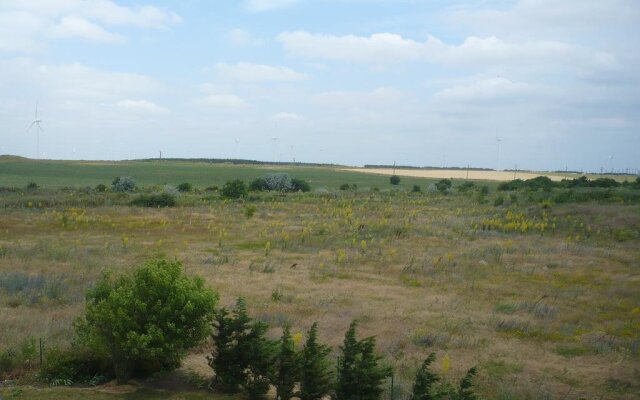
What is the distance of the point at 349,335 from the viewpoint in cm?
860

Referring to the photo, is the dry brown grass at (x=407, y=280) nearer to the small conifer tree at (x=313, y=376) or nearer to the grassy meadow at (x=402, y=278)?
the grassy meadow at (x=402, y=278)

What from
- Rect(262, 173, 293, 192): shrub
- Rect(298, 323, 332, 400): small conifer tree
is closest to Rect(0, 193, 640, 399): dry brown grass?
Rect(298, 323, 332, 400): small conifer tree

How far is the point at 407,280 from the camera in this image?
19.3 m

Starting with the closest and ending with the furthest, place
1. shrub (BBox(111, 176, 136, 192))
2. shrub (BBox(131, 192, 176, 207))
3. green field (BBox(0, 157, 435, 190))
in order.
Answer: shrub (BBox(131, 192, 176, 207)), shrub (BBox(111, 176, 136, 192)), green field (BBox(0, 157, 435, 190))

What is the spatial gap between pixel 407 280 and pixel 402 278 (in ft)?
1.14

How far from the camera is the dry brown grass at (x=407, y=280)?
39.3 ft

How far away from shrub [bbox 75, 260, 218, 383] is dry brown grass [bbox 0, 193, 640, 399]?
4.00 ft

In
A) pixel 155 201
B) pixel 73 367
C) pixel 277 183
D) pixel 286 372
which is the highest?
pixel 277 183

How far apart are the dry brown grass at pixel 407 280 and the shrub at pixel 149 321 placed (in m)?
1.22

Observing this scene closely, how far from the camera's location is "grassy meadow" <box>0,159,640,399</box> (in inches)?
456

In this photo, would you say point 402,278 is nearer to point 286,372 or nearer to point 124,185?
point 286,372

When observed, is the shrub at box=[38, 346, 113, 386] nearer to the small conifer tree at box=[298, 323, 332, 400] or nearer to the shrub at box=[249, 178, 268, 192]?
the small conifer tree at box=[298, 323, 332, 400]

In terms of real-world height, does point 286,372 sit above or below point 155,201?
below

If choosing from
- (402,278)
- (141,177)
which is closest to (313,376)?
(402,278)
